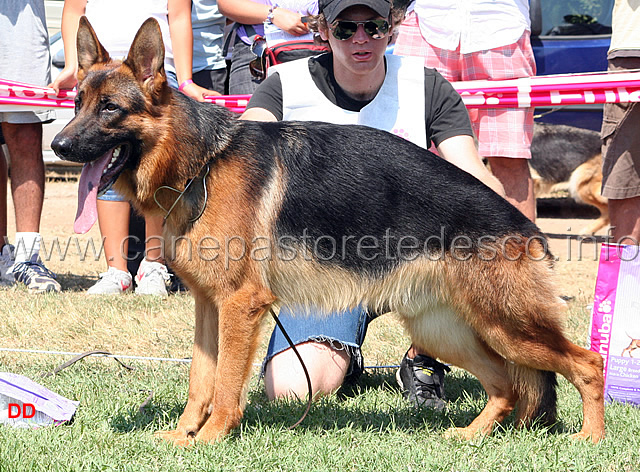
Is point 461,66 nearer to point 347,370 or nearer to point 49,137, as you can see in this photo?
point 347,370

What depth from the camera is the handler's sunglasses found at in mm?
3434

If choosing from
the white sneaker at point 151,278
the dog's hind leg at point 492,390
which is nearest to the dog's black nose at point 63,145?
the dog's hind leg at point 492,390

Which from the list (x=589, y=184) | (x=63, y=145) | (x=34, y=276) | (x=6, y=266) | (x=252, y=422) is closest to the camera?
(x=63, y=145)

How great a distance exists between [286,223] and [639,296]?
1840mm

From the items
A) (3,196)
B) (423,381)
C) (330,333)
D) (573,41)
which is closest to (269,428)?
(330,333)

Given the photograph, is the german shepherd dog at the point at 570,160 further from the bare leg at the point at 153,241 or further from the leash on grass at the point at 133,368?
the leash on grass at the point at 133,368

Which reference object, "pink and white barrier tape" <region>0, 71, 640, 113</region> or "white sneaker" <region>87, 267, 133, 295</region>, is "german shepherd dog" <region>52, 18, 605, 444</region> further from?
"white sneaker" <region>87, 267, 133, 295</region>

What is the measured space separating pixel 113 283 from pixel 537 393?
3434 mm

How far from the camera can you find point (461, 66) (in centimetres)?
510

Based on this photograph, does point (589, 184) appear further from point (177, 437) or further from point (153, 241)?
point (177, 437)

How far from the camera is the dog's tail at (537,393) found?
10.2 ft

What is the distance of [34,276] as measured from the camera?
540 centimetres

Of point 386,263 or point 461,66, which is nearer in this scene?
point 386,263

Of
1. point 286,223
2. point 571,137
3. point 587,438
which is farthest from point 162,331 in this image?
point 571,137
